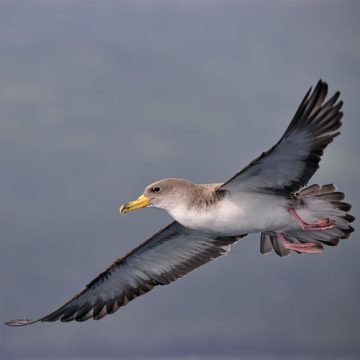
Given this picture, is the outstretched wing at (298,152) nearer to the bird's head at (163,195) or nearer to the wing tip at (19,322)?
the bird's head at (163,195)

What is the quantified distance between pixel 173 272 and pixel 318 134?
4426mm

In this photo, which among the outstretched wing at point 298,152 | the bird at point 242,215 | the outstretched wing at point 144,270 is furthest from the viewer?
the outstretched wing at point 144,270

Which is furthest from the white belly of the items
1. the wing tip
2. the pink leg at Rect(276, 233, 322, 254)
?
the wing tip

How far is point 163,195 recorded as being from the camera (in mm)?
13367

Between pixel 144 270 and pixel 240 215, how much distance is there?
3006 mm

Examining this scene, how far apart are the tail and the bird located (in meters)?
0.01

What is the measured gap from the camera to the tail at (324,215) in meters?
13.5

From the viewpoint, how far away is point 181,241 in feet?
49.5

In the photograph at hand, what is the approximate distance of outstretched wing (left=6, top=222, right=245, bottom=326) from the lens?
49.3ft

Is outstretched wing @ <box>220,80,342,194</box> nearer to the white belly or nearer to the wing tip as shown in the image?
the white belly

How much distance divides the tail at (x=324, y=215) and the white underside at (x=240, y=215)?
255mm

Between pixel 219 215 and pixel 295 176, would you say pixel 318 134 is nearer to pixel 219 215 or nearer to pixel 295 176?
pixel 295 176

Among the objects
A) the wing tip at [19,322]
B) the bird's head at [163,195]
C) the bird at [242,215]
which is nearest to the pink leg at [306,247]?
the bird at [242,215]

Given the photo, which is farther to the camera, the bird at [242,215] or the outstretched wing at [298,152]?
the bird at [242,215]
